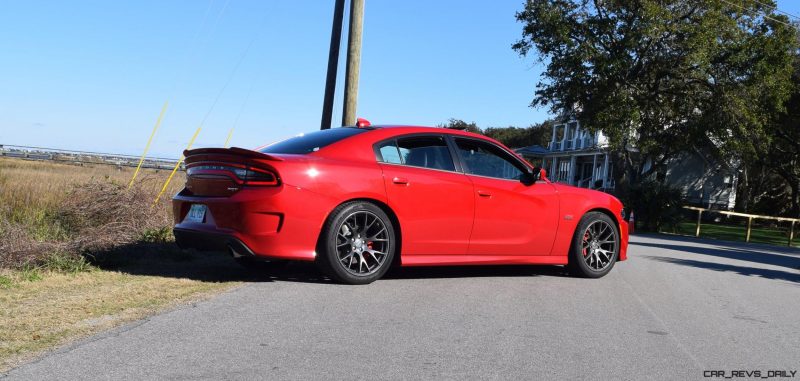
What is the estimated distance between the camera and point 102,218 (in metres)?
8.66

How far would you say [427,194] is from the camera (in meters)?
6.93

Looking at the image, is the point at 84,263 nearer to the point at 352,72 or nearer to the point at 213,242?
the point at 213,242

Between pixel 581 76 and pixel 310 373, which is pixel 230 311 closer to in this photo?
pixel 310 373

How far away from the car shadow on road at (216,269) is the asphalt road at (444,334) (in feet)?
0.26

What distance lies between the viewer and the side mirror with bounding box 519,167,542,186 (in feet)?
25.4

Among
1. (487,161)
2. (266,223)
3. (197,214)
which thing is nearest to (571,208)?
(487,161)

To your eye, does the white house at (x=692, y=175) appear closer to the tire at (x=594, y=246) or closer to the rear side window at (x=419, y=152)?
the tire at (x=594, y=246)

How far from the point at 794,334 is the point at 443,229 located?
3.10 metres

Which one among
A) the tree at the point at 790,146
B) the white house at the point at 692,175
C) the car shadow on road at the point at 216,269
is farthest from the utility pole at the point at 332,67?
the white house at the point at 692,175

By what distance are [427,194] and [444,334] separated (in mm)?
2101

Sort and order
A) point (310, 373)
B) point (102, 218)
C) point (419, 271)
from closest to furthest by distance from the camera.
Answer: point (310, 373), point (419, 271), point (102, 218)

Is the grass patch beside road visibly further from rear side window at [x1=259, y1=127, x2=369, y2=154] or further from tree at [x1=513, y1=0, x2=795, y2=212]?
tree at [x1=513, y1=0, x2=795, y2=212]

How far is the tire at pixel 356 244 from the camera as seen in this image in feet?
21.0

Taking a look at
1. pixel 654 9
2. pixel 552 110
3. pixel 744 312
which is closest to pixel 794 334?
pixel 744 312
